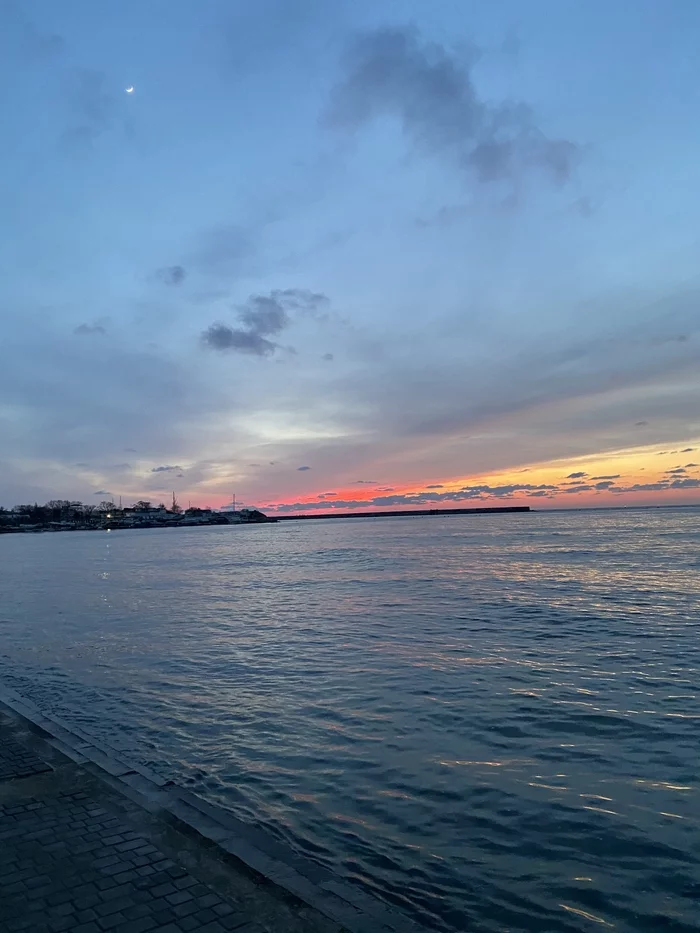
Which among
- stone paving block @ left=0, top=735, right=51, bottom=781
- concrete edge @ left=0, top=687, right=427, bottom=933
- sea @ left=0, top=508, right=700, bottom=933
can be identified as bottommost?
sea @ left=0, top=508, right=700, bottom=933

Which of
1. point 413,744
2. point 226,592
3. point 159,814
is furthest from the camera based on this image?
point 226,592

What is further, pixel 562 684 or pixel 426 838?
pixel 562 684

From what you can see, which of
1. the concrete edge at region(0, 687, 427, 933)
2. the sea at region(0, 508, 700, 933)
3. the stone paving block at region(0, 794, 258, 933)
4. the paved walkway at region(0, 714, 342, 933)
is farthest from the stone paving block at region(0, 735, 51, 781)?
the sea at region(0, 508, 700, 933)

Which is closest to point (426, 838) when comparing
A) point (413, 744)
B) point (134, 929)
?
point (413, 744)

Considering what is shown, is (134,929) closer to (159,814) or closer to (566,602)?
(159,814)

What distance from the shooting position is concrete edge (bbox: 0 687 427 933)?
5.45 meters

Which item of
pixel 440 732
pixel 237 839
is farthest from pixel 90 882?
pixel 440 732

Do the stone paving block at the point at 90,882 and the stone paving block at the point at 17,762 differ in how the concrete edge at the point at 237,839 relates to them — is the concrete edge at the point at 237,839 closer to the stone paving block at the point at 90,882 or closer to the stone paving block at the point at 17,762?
the stone paving block at the point at 17,762

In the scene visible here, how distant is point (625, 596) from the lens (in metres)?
27.0

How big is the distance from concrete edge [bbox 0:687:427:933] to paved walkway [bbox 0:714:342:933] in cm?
27

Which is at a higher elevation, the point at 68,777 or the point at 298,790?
the point at 68,777

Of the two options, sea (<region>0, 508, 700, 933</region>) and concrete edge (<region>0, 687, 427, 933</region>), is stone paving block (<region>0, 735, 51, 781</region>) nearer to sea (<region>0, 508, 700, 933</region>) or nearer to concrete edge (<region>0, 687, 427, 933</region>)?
concrete edge (<region>0, 687, 427, 933</region>)

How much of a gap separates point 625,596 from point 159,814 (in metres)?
24.5

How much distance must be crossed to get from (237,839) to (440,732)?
517 centimetres
